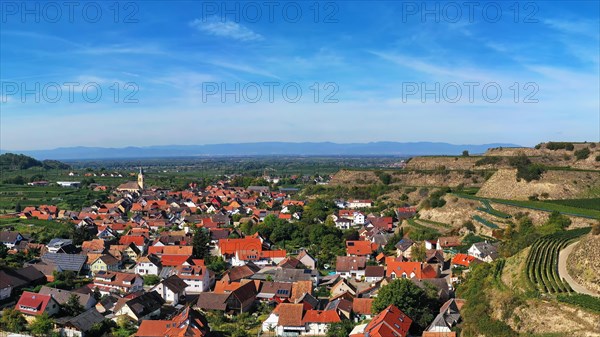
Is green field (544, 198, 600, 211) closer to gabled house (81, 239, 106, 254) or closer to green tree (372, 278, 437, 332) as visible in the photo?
green tree (372, 278, 437, 332)

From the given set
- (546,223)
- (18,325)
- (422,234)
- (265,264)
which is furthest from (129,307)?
(546,223)

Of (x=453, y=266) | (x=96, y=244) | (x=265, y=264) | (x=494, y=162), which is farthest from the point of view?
(x=494, y=162)

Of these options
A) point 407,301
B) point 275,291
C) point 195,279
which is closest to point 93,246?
point 195,279

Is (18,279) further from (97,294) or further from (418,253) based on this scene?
(418,253)

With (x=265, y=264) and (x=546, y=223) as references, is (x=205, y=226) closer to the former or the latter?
(x=265, y=264)

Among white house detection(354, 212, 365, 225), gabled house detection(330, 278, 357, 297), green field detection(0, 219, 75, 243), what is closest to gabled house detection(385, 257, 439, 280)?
gabled house detection(330, 278, 357, 297)
